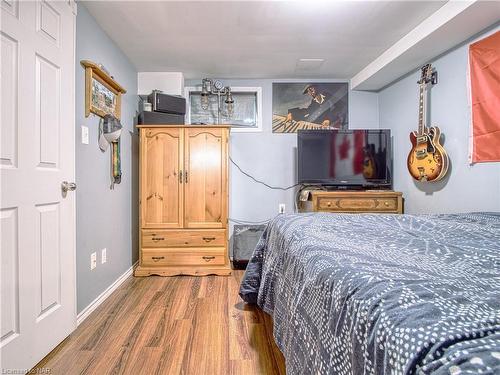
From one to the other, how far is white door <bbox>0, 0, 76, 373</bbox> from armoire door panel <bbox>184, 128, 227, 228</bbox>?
1.24 metres

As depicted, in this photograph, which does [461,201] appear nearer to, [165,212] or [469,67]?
[469,67]

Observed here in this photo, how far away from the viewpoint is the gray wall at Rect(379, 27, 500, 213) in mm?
2102

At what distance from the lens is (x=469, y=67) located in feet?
7.08

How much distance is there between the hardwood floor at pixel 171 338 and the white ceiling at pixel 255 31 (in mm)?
2128

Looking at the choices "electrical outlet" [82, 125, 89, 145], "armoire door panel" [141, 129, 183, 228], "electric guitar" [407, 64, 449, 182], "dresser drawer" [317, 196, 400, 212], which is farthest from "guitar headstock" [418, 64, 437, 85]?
"electrical outlet" [82, 125, 89, 145]

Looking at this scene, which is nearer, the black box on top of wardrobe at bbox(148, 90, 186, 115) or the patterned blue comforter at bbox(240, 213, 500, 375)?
the patterned blue comforter at bbox(240, 213, 500, 375)

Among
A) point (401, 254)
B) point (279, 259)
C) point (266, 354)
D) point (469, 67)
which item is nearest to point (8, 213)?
Answer: point (279, 259)

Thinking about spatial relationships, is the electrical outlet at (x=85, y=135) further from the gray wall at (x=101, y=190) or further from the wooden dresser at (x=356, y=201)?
the wooden dresser at (x=356, y=201)

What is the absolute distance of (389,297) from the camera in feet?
1.92

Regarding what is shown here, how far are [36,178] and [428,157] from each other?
9.21ft

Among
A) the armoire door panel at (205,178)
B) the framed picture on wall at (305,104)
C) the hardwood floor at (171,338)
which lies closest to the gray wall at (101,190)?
the hardwood floor at (171,338)

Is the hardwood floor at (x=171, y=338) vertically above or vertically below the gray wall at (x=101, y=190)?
below

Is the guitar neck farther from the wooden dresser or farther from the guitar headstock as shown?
the wooden dresser

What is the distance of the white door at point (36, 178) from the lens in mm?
1271
